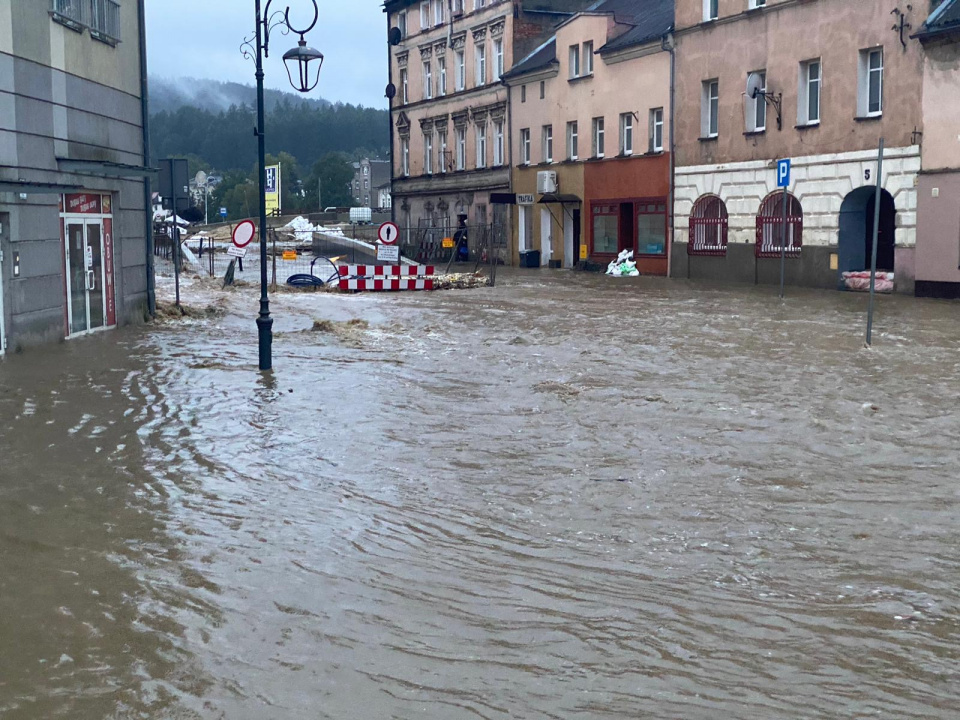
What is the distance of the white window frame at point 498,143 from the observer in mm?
50031

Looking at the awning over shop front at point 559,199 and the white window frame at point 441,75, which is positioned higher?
the white window frame at point 441,75

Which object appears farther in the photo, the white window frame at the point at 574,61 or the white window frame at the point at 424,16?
the white window frame at the point at 424,16

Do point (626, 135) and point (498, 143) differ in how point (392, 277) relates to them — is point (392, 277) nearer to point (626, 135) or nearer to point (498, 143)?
point (626, 135)

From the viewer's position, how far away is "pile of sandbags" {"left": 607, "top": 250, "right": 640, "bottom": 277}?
130 feet

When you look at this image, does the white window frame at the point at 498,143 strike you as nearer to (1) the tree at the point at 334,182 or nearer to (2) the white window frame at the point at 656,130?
(2) the white window frame at the point at 656,130

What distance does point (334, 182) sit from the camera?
148m

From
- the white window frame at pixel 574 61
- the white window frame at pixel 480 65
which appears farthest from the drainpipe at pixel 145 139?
the white window frame at pixel 480 65

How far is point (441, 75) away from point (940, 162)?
32.0 m

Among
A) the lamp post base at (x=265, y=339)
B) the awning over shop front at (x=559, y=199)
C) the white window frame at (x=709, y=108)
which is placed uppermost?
the white window frame at (x=709, y=108)

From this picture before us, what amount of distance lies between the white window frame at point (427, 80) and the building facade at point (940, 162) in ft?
105

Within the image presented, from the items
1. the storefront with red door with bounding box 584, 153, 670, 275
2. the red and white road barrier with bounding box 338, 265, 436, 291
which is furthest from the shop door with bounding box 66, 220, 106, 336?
the storefront with red door with bounding box 584, 153, 670, 275

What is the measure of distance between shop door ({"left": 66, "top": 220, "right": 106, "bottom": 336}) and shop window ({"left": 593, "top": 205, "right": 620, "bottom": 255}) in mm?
24498

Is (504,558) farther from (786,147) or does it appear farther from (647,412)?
(786,147)

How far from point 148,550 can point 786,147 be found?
28317mm
